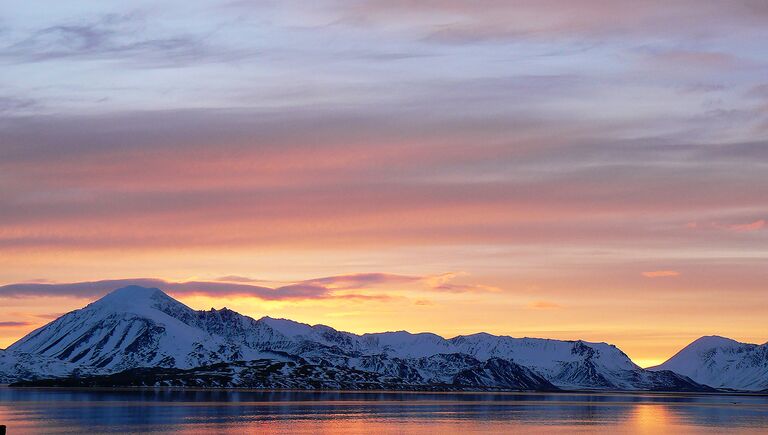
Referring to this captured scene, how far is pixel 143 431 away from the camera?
184 metres

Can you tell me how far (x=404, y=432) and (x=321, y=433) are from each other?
1500 centimetres

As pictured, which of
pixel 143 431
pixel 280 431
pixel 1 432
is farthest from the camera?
pixel 280 431

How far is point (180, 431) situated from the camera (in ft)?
607

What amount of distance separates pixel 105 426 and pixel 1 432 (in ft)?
239

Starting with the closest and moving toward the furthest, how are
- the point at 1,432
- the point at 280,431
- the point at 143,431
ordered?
the point at 1,432, the point at 143,431, the point at 280,431

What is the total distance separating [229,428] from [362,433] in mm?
23809

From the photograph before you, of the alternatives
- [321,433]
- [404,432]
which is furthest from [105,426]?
[404,432]

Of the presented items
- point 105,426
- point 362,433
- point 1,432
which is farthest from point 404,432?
point 1,432

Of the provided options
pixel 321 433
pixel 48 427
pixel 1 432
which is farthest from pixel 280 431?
pixel 1 432

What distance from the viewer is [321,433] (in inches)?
7795

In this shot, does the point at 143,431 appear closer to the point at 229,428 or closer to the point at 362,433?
the point at 229,428

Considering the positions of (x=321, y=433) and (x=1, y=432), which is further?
(x=321, y=433)

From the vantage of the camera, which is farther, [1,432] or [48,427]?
[48,427]

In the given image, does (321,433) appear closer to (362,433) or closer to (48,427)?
(362,433)
